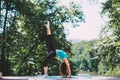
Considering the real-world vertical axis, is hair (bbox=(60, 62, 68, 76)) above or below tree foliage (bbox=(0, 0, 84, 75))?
below

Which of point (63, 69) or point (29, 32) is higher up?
point (29, 32)

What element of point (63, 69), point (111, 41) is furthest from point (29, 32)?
point (63, 69)

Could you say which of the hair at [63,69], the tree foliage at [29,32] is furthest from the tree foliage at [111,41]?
the hair at [63,69]

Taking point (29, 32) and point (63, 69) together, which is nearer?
point (63, 69)

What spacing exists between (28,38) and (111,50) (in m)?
10.3

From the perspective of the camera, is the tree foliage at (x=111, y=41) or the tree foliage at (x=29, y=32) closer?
the tree foliage at (x=111, y=41)

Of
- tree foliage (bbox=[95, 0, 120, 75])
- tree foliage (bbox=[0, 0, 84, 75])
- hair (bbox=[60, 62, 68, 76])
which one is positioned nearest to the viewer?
hair (bbox=[60, 62, 68, 76])

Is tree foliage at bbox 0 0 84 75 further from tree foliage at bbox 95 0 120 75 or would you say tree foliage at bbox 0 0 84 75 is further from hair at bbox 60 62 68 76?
hair at bbox 60 62 68 76

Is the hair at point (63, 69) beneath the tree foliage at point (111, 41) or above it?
beneath

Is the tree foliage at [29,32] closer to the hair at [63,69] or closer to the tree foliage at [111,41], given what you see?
the tree foliage at [111,41]

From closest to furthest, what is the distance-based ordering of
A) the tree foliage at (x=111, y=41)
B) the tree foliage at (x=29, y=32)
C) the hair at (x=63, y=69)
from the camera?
the hair at (x=63, y=69)
the tree foliage at (x=111, y=41)
the tree foliage at (x=29, y=32)

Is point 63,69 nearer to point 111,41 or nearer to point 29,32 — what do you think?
point 111,41

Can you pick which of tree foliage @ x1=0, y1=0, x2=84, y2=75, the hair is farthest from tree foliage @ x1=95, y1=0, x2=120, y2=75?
the hair

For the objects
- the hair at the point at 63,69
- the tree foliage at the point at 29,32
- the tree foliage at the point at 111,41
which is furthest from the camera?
the tree foliage at the point at 29,32
